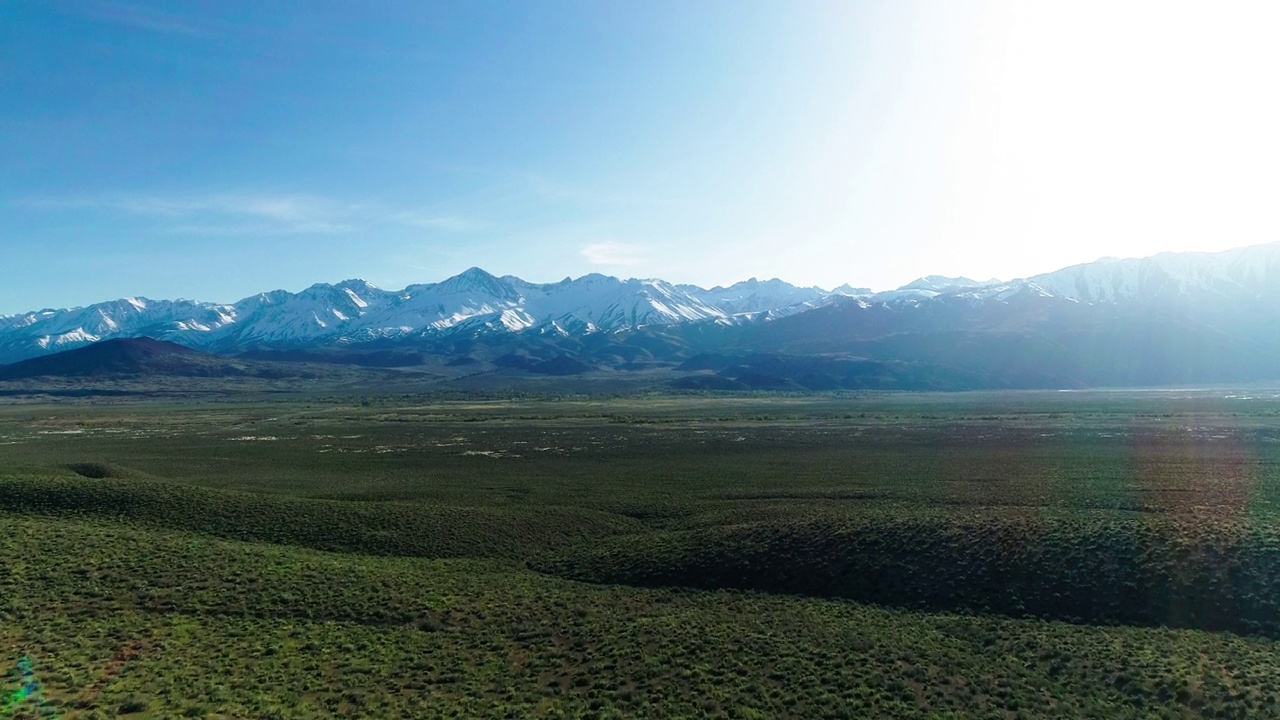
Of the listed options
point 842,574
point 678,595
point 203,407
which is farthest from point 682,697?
point 203,407

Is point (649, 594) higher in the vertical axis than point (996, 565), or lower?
lower

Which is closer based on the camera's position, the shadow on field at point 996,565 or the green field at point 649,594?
the green field at point 649,594

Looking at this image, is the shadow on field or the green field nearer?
the green field

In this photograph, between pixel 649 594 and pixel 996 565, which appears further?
pixel 649 594

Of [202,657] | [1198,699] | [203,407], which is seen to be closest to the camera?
[1198,699]

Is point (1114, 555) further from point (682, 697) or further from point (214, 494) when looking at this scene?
point (214, 494)

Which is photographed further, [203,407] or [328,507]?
[203,407]

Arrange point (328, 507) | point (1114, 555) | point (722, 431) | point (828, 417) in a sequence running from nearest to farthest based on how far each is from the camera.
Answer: point (1114, 555) → point (328, 507) → point (722, 431) → point (828, 417)
